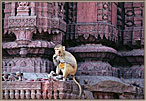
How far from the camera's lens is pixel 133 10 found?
25953mm

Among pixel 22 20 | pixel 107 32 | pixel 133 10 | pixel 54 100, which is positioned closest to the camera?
pixel 54 100

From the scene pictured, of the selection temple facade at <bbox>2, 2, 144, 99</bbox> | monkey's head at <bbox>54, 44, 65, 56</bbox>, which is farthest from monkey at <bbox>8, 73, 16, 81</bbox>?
monkey's head at <bbox>54, 44, 65, 56</bbox>

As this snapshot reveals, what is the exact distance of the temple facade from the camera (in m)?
22.4

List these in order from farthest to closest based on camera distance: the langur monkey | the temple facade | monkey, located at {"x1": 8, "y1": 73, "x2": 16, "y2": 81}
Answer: the temple facade < the langur monkey < monkey, located at {"x1": 8, "y1": 73, "x2": 16, "y2": 81}

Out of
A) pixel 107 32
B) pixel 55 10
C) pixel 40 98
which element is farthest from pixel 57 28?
pixel 40 98

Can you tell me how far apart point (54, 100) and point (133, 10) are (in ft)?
26.1

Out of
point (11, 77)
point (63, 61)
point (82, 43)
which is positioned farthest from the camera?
point (82, 43)

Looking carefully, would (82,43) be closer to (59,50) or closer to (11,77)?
(59,50)

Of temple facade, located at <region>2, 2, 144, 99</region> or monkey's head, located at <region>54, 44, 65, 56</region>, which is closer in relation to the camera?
monkey's head, located at <region>54, 44, 65, 56</region>

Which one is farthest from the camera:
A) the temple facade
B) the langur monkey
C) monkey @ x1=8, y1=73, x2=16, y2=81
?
the temple facade

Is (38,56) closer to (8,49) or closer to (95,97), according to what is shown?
(8,49)

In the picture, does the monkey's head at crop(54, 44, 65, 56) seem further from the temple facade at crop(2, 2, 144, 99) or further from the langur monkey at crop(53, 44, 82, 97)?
the temple facade at crop(2, 2, 144, 99)

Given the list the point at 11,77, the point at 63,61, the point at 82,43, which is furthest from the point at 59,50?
the point at 82,43

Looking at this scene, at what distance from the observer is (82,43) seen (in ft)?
79.8
